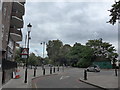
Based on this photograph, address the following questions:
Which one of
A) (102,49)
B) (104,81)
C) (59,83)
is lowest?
(59,83)

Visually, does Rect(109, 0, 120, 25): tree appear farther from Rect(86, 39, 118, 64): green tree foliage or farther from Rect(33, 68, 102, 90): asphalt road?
Rect(86, 39, 118, 64): green tree foliage

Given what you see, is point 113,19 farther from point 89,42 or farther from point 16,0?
point 89,42

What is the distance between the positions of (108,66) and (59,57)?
135ft

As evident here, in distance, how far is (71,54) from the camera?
243 feet

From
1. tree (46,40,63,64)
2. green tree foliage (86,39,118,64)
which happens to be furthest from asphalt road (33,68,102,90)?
tree (46,40,63,64)

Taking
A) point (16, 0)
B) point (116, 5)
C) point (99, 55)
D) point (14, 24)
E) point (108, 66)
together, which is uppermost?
point (16, 0)

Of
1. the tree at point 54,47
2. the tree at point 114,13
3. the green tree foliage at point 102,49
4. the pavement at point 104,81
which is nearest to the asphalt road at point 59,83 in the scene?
the pavement at point 104,81

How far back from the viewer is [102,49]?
5750 centimetres

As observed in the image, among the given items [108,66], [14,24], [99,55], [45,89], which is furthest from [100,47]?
[45,89]

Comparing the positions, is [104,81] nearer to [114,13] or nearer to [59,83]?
[59,83]

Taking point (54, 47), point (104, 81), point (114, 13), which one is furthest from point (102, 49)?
point (54, 47)

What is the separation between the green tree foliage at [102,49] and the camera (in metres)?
55.9

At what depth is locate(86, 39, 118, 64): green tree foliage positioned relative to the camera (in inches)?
2200

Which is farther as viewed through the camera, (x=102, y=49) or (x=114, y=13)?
(x=102, y=49)
